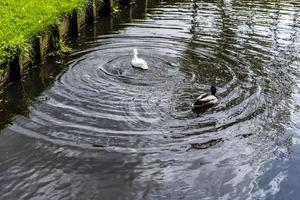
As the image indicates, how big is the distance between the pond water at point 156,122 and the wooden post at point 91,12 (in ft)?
6.23

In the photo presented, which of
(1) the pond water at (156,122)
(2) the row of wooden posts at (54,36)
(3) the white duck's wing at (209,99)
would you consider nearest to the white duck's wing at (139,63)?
(1) the pond water at (156,122)

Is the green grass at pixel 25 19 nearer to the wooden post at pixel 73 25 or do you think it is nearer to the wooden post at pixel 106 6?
the wooden post at pixel 73 25

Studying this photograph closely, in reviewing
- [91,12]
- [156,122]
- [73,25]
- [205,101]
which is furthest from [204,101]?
[91,12]

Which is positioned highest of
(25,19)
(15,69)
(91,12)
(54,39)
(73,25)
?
(25,19)

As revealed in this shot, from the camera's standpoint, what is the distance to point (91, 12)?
20750 millimetres

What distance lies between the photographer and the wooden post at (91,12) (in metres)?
20.6

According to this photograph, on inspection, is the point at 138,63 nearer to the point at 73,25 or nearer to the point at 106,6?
the point at 73,25

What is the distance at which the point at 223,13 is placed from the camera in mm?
23172

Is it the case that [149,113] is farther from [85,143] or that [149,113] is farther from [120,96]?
[85,143]

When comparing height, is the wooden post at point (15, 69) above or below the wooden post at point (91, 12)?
below

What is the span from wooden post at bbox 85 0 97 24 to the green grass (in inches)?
41.2

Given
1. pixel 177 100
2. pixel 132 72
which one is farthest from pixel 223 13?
pixel 177 100

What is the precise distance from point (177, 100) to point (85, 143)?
315cm

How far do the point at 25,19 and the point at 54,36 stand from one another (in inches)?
42.0
